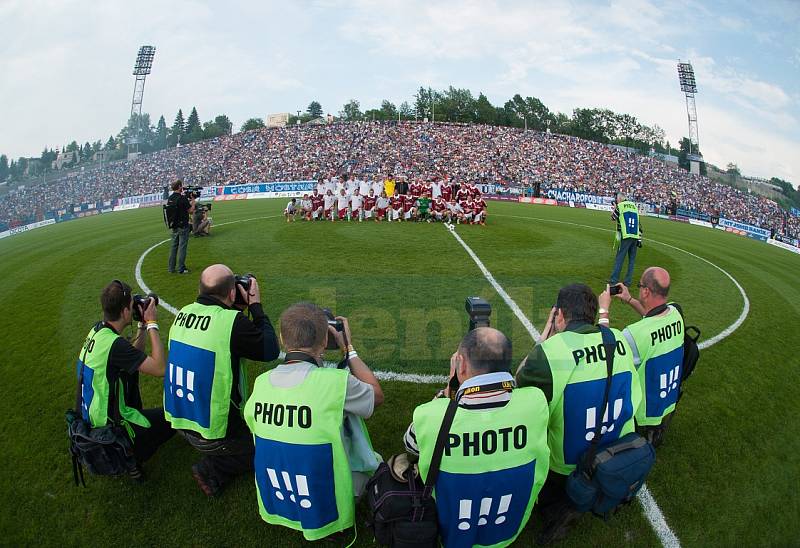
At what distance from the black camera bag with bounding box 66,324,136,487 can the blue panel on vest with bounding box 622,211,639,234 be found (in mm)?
10191

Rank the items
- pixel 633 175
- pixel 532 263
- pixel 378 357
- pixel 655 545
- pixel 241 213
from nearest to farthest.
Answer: pixel 655 545 < pixel 378 357 < pixel 532 263 < pixel 241 213 < pixel 633 175

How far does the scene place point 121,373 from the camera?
4.01 metres

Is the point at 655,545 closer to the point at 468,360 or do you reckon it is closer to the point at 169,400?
the point at 468,360

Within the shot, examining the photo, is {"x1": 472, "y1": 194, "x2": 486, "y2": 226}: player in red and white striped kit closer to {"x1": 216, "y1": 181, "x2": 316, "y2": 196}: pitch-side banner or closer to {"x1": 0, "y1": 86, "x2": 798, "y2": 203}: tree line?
{"x1": 216, "y1": 181, "x2": 316, "y2": 196}: pitch-side banner

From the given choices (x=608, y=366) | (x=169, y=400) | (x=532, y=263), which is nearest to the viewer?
(x=608, y=366)

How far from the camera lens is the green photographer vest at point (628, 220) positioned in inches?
406

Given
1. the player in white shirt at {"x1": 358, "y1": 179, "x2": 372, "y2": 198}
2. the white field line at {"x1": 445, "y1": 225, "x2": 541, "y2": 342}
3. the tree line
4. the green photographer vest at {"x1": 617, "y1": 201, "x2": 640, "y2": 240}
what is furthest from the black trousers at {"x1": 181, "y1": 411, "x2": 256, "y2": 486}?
the tree line

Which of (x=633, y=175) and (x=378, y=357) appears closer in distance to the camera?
(x=378, y=357)

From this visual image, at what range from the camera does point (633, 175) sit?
5062 centimetres

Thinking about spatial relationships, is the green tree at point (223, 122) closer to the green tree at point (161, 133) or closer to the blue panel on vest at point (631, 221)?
the green tree at point (161, 133)

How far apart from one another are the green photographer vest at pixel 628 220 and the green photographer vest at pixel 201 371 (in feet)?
30.5

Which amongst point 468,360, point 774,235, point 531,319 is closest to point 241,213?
point 531,319

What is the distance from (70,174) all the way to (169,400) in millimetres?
63250

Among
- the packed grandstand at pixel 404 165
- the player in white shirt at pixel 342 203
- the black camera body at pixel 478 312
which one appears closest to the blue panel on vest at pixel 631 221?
the black camera body at pixel 478 312
